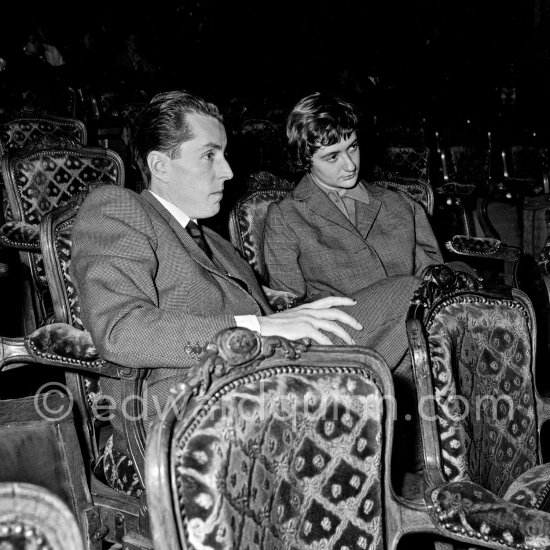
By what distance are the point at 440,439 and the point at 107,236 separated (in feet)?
2.44

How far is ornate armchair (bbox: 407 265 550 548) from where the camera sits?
42.2 inches

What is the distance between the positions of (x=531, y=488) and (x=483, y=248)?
1529 millimetres

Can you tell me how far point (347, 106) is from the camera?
2.14 meters

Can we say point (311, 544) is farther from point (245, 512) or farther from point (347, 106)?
point (347, 106)

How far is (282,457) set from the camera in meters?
0.91

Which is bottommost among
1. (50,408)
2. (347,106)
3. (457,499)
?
(457,499)

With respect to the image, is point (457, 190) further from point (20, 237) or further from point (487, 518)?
point (487, 518)

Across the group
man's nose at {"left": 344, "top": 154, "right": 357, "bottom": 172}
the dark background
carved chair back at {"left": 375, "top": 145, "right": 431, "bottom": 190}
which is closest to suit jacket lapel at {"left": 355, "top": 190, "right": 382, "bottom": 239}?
man's nose at {"left": 344, "top": 154, "right": 357, "bottom": 172}

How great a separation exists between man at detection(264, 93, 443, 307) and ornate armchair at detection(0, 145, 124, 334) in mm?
659

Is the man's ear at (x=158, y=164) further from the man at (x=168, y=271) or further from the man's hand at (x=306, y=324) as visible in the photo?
the man's hand at (x=306, y=324)

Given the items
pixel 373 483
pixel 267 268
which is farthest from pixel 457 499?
pixel 267 268

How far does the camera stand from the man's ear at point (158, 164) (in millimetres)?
1521

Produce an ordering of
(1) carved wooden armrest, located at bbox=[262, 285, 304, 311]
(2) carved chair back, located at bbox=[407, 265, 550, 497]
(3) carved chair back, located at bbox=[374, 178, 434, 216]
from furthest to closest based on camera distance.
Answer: (3) carved chair back, located at bbox=[374, 178, 434, 216] → (1) carved wooden armrest, located at bbox=[262, 285, 304, 311] → (2) carved chair back, located at bbox=[407, 265, 550, 497]

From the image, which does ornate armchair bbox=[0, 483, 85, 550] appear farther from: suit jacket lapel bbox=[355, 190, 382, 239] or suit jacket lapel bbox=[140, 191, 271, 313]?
suit jacket lapel bbox=[355, 190, 382, 239]
